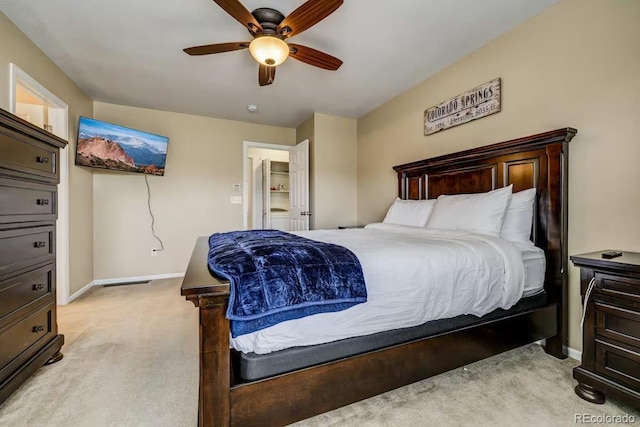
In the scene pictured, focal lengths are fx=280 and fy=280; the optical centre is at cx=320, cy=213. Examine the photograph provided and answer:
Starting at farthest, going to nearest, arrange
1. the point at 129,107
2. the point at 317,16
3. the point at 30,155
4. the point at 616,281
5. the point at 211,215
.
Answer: the point at 211,215
the point at 129,107
the point at 317,16
the point at 30,155
the point at 616,281

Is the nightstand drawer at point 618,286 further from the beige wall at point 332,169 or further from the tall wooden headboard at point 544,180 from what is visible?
the beige wall at point 332,169

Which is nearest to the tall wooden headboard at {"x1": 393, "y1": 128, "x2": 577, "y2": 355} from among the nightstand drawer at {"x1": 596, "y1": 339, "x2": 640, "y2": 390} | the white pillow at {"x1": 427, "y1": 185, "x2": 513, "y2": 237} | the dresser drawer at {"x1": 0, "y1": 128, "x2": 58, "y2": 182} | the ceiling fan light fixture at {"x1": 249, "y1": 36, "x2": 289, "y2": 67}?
the white pillow at {"x1": 427, "y1": 185, "x2": 513, "y2": 237}

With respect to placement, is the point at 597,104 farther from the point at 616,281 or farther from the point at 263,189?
the point at 263,189

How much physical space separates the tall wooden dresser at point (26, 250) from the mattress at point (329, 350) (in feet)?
4.43

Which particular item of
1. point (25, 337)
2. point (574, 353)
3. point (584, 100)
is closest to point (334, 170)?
→ point (584, 100)

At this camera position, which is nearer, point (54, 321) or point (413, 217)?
point (54, 321)

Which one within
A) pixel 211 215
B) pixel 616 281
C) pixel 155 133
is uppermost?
pixel 155 133

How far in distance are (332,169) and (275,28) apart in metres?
2.46

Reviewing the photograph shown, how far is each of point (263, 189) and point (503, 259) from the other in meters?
5.10

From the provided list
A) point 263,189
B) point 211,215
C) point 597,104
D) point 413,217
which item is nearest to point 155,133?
point 211,215

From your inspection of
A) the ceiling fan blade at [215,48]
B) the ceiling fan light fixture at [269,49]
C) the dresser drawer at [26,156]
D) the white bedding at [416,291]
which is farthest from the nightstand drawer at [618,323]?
the dresser drawer at [26,156]

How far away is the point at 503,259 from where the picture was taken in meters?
1.69

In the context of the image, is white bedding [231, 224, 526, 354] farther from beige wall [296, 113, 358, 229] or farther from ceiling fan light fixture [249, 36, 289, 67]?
beige wall [296, 113, 358, 229]

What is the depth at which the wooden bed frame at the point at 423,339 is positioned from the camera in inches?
40.8
